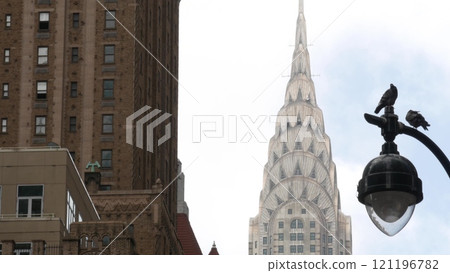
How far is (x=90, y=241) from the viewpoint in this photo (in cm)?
7462

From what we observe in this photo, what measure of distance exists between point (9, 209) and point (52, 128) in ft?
179

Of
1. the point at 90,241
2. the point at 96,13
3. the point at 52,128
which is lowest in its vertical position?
the point at 90,241

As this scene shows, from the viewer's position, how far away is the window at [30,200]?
6925 centimetres

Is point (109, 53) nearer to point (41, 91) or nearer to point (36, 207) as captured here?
point (41, 91)

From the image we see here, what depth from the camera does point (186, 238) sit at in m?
167

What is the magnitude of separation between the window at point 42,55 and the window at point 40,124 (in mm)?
5578

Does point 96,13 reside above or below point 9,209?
above

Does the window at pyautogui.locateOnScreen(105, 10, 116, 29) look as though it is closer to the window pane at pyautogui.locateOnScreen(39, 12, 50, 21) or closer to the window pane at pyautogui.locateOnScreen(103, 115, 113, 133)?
the window pane at pyautogui.locateOnScreen(39, 12, 50, 21)

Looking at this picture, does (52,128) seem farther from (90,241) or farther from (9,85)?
(90,241)

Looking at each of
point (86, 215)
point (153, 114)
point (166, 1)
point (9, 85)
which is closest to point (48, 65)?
point (9, 85)

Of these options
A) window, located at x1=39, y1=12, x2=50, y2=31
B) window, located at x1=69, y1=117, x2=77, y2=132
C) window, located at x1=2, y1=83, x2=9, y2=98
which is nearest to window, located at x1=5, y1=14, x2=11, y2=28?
window, located at x1=39, y1=12, x2=50, y2=31

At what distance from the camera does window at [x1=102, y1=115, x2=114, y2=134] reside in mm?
122500

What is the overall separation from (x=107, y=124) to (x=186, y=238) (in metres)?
47.1
